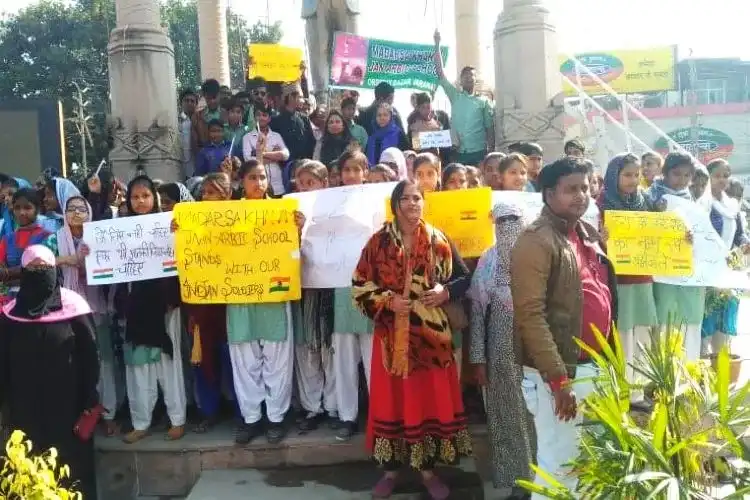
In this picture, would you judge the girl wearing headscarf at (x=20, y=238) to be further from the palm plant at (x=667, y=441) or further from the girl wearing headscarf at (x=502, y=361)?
the palm plant at (x=667, y=441)

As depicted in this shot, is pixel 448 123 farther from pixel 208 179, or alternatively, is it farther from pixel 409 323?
pixel 409 323

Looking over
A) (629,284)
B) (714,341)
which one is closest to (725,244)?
(714,341)

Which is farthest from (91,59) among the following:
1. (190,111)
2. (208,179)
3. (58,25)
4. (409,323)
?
(409,323)

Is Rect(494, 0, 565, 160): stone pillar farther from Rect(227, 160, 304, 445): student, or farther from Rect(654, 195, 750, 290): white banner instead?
Rect(227, 160, 304, 445): student

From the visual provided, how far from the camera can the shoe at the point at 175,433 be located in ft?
15.9

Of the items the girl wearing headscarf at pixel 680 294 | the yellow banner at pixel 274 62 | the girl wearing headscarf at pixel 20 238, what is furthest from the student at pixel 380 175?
the yellow banner at pixel 274 62

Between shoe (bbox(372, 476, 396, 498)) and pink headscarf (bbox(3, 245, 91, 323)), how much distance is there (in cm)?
212

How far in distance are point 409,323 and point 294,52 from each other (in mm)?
6393

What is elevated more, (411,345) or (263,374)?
(411,345)

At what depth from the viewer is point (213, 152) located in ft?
25.2

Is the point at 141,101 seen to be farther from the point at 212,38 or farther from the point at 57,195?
the point at 212,38

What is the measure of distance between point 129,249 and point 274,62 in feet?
17.0

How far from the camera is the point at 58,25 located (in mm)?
29141

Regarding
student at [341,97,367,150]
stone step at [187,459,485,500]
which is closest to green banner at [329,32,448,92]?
student at [341,97,367,150]
